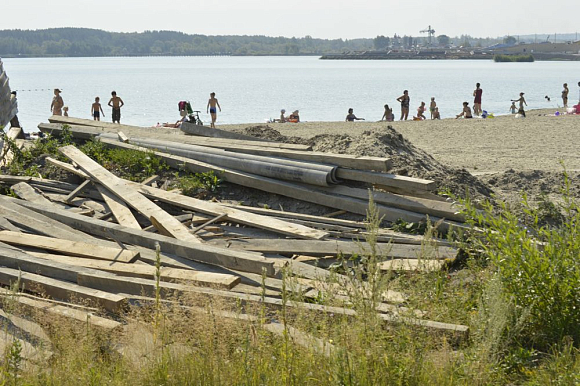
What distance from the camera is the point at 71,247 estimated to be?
21.4 ft

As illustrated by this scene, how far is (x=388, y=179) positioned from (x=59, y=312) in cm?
427

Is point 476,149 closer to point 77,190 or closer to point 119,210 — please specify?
point 77,190

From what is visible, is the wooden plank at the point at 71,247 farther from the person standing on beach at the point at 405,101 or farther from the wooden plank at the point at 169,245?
the person standing on beach at the point at 405,101

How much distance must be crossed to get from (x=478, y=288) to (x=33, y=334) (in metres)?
3.57

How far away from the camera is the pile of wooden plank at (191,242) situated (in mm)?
5348

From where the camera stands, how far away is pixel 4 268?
5977 millimetres

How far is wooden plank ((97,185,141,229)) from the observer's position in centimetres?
746

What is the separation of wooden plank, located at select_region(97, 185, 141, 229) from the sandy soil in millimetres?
4557

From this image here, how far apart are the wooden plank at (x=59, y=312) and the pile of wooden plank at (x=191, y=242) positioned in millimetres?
20

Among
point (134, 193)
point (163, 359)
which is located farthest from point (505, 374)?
point (134, 193)

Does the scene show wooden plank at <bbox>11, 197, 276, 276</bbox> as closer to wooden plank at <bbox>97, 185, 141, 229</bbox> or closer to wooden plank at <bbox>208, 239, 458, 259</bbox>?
wooden plank at <bbox>97, 185, 141, 229</bbox>

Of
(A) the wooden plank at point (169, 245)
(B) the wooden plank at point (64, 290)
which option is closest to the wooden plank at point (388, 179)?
(A) the wooden plank at point (169, 245)

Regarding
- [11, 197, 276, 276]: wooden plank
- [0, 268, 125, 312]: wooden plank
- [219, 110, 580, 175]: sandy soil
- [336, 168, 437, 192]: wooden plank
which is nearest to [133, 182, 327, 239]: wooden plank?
Answer: [11, 197, 276, 276]: wooden plank

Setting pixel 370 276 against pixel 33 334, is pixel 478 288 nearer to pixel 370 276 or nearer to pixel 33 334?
pixel 370 276
